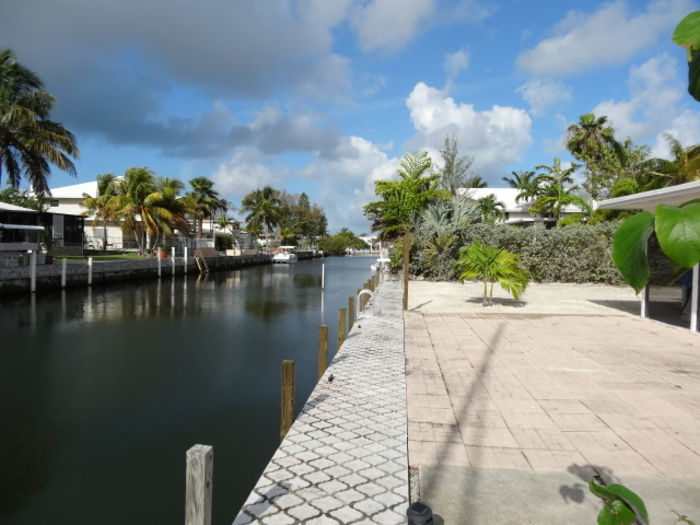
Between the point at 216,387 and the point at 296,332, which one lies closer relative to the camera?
the point at 216,387

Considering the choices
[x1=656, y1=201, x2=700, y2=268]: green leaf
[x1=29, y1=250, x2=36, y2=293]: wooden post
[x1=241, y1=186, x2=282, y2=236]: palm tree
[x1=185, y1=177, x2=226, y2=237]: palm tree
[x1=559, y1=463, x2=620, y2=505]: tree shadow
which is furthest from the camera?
[x1=241, y1=186, x2=282, y2=236]: palm tree

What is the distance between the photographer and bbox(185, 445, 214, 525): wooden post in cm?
298

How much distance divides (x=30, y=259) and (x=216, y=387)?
18.7 meters

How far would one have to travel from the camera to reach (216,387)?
9.61 metres

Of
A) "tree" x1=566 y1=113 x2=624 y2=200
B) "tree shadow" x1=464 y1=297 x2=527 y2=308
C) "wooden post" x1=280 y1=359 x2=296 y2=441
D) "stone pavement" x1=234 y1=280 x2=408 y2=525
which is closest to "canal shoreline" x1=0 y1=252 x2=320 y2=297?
"tree shadow" x1=464 y1=297 x2=527 y2=308

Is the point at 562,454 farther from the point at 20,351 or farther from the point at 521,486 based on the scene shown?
the point at 20,351

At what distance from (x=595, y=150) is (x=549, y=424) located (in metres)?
39.2

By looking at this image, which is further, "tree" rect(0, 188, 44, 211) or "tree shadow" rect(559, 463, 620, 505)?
"tree" rect(0, 188, 44, 211)

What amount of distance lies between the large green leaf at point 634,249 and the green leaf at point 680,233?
0.19 feet

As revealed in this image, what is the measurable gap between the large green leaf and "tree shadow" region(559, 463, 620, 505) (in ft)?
11.7

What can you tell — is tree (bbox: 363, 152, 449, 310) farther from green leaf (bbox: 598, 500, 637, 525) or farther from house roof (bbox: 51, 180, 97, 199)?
house roof (bbox: 51, 180, 97, 199)

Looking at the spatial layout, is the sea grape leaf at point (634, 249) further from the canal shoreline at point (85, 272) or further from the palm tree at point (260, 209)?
the palm tree at point (260, 209)

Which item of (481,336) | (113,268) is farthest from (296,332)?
(113,268)

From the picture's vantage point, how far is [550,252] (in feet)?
79.8
